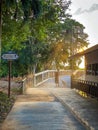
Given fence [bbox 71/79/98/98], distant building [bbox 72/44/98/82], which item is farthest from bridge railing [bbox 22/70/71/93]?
fence [bbox 71/79/98/98]

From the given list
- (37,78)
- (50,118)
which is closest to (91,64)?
(37,78)

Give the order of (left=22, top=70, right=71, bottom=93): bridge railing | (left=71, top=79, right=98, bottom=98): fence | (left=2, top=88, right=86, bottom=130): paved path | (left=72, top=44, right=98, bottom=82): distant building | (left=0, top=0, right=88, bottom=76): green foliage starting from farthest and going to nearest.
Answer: (left=22, top=70, right=71, bottom=93): bridge railing < (left=72, top=44, right=98, bottom=82): distant building < (left=71, top=79, right=98, bottom=98): fence < (left=0, top=0, right=88, bottom=76): green foliage < (left=2, top=88, right=86, bottom=130): paved path

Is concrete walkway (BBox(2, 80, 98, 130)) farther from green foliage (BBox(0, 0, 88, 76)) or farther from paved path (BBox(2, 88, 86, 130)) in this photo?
green foliage (BBox(0, 0, 88, 76))

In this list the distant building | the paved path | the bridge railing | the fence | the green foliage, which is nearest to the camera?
the paved path

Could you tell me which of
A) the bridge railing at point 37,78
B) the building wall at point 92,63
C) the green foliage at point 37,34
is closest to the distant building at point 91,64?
the building wall at point 92,63

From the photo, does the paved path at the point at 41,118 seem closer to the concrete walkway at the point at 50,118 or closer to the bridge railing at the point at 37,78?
the concrete walkway at the point at 50,118

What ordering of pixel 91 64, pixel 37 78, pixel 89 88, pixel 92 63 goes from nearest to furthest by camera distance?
1. pixel 89 88
2. pixel 92 63
3. pixel 91 64
4. pixel 37 78

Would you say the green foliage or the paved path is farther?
the green foliage

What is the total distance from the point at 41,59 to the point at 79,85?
763 inches

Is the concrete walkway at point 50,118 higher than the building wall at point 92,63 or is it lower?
lower

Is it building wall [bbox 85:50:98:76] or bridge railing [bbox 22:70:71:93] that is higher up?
building wall [bbox 85:50:98:76]

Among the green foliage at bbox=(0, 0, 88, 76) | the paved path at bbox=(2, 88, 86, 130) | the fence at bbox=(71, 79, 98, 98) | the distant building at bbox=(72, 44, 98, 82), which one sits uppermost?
the green foliage at bbox=(0, 0, 88, 76)

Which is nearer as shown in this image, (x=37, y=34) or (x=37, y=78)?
(x=37, y=34)

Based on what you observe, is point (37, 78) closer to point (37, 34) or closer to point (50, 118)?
point (37, 34)
